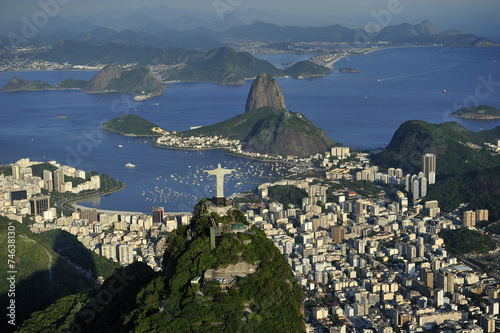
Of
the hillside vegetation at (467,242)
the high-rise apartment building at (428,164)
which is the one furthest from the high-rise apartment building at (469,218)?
the high-rise apartment building at (428,164)

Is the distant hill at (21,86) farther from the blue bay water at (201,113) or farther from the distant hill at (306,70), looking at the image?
the distant hill at (306,70)

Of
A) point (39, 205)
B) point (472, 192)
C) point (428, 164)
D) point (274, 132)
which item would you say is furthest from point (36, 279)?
point (274, 132)

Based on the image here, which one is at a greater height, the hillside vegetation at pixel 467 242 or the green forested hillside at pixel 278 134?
the green forested hillside at pixel 278 134

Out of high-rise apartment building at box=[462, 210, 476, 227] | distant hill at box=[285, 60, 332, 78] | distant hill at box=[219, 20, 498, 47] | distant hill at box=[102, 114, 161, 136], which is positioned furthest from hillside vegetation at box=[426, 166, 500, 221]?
distant hill at box=[219, 20, 498, 47]

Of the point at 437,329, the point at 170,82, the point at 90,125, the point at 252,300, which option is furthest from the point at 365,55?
the point at 252,300

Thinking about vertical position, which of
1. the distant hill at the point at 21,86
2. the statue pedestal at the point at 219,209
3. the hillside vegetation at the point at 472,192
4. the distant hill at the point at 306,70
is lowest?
the hillside vegetation at the point at 472,192

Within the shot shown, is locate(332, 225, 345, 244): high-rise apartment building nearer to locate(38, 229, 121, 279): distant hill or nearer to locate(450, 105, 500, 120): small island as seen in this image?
locate(38, 229, 121, 279): distant hill
